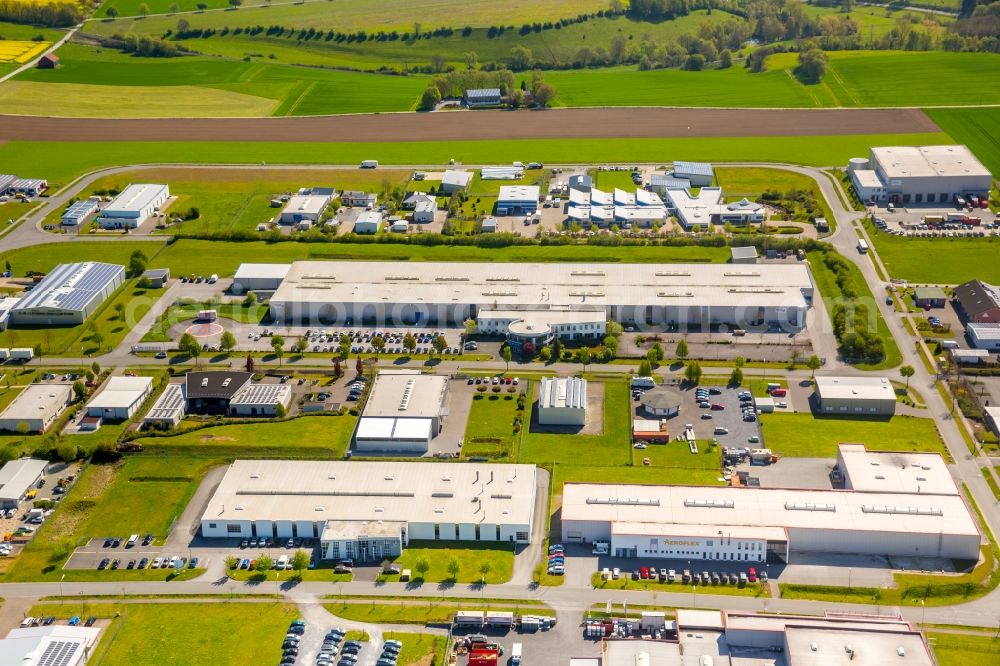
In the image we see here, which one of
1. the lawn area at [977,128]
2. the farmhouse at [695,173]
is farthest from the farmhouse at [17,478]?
the lawn area at [977,128]

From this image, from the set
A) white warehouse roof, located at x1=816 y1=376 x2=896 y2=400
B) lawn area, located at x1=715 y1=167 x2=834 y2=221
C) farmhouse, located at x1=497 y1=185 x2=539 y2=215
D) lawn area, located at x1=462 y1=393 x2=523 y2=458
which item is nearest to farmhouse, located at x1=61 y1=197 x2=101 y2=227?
farmhouse, located at x1=497 y1=185 x2=539 y2=215

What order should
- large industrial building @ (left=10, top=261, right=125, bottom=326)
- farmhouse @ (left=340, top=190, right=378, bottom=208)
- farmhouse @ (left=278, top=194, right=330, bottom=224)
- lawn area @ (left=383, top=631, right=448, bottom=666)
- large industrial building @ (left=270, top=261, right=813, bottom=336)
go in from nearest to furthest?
lawn area @ (left=383, top=631, right=448, bottom=666) < large industrial building @ (left=270, top=261, right=813, bottom=336) < large industrial building @ (left=10, top=261, right=125, bottom=326) < farmhouse @ (left=278, top=194, right=330, bottom=224) < farmhouse @ (left=340, top=190, right=378, bottom=208)

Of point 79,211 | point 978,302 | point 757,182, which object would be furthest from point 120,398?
point 757,182

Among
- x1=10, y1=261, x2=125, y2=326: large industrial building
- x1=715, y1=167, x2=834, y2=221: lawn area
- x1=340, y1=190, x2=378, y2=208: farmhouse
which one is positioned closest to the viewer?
x1=10, y1=261, x2=125, y2=326: large industrial building

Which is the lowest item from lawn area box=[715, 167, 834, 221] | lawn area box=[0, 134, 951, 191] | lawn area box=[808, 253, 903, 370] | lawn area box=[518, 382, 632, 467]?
lawn area box=[0, 134, 951, 191]

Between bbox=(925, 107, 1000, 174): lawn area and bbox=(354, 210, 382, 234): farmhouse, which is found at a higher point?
bbox=(925, 107, 1000, 174): lawn area

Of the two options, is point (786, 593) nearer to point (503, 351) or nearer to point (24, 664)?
point (503, 351)

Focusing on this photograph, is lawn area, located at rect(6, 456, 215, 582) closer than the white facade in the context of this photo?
Yes

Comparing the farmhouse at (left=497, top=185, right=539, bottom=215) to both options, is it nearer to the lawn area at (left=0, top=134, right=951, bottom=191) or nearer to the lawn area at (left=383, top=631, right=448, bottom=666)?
the lawn area at (left=0, top=134, right=951, bottom=191)

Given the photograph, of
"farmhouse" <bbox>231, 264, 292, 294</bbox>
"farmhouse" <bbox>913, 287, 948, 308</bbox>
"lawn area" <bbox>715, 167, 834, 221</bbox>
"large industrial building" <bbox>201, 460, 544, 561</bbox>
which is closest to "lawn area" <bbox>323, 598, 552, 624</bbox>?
"large industrial building" <bbox>201, 460, 544, 561</bbox>
